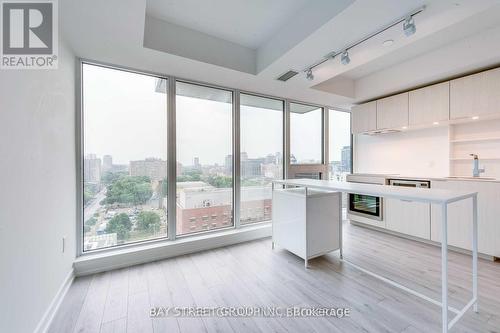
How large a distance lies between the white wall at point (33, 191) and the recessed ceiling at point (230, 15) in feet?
3.66

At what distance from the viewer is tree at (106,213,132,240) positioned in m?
2.65

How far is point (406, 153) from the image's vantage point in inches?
153

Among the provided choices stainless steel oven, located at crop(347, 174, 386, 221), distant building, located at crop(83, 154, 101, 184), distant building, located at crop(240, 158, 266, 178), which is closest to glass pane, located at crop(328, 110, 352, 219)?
stainless steel oven, located at crop(347, 174, 386, 221)

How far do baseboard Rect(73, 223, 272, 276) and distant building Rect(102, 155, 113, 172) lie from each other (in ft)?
3.36

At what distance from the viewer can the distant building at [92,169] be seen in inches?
98.5

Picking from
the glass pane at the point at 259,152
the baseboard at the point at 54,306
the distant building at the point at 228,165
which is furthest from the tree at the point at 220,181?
the baseboard at the point at 54,306

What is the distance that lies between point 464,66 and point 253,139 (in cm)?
299

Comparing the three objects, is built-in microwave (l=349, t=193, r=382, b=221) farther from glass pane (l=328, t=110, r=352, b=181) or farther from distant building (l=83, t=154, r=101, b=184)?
distant building (l=83, t=154, r=101, b=184)

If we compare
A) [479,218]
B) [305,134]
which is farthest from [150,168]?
[479,218]

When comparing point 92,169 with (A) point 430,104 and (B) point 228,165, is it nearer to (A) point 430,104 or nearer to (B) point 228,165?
(B) point 228,165

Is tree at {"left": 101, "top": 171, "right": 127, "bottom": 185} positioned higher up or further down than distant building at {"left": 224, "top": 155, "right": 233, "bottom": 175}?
further down

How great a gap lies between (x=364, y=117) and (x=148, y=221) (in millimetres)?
4235

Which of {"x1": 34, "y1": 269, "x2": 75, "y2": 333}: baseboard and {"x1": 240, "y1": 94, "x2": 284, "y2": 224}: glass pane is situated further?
{"x1": 240, "y1": 94, "x2": 284, "y2": 224}: glass pane

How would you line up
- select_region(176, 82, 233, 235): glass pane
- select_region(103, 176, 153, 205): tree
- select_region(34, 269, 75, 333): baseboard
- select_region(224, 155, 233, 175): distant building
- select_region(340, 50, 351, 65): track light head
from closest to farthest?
select_region(34, 269, 75, 333): baseboard < select_region(340, 50, 351, 65): track light head < select_region(103, 176, 153, 205): tree < select_region(176, 82, 233, 235): glass pane < select_region(224, 155, 233, 175): distant building
